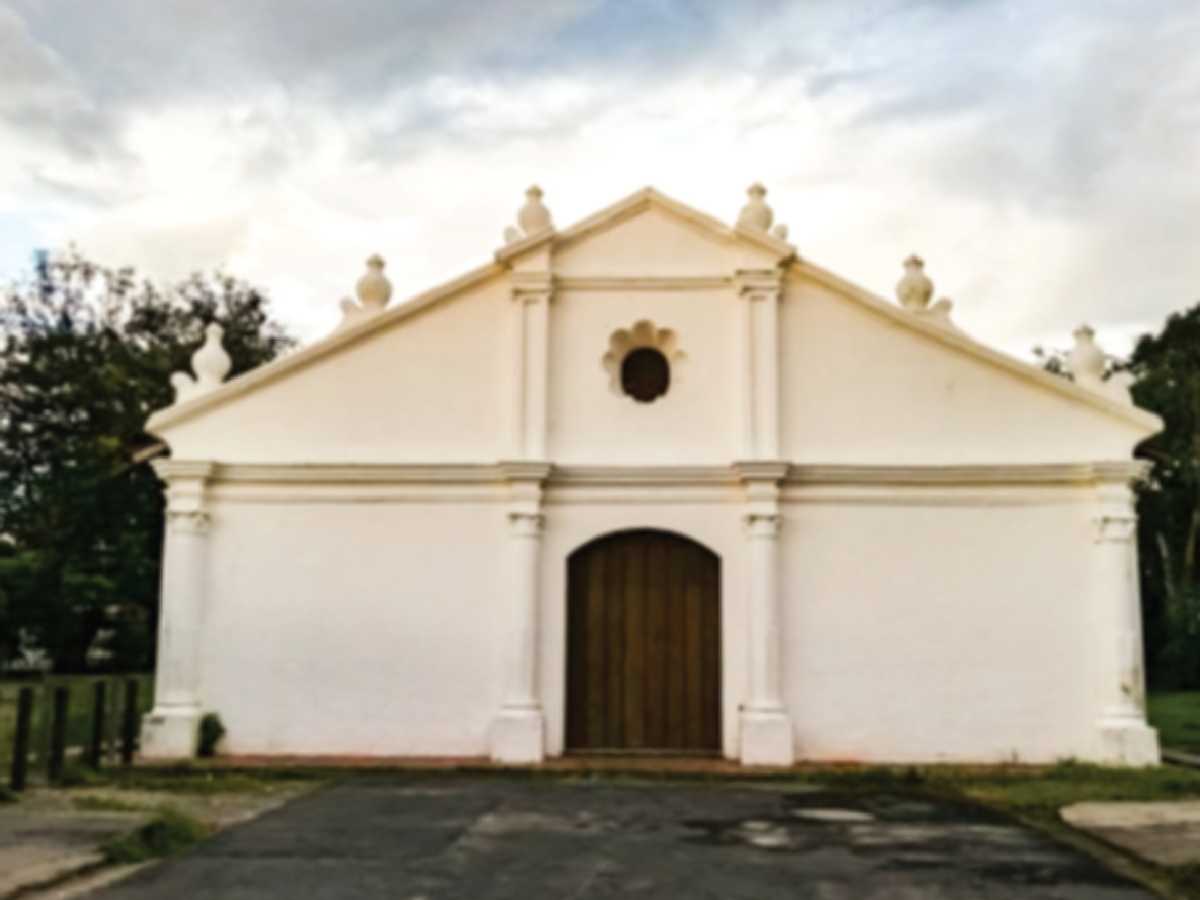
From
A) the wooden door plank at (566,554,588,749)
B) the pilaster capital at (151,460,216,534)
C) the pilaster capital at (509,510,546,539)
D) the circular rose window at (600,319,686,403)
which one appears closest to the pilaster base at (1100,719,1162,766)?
the wooden door plank at (566,554,588,749)

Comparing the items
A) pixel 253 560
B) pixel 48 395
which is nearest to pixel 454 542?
pixel 253 560

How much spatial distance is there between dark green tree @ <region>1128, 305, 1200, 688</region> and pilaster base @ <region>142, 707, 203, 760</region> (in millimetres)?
Answer: 24674

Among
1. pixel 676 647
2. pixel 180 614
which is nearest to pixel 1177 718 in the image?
pixel 676 647

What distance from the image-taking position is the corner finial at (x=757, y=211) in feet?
47.7

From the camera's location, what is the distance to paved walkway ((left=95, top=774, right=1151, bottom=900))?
7.36 m

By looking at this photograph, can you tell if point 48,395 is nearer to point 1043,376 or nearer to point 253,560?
point 253,560

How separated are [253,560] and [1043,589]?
27.0 ft

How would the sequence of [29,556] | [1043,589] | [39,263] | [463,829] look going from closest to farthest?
[463,829]
[1043,589]
[29,556]
[39,263]

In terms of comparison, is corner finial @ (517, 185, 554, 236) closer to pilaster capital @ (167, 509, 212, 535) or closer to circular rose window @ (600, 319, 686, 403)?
circular rose window @ (600, 319, 686, 403)

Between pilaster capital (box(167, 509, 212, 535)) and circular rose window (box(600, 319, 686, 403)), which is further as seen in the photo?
circular rose window (box(600, 319, 686, 403))

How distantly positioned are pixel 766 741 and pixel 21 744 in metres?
6.87

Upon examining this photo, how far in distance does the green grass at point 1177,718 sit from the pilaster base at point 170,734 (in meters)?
11.1

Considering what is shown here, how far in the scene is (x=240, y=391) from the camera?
47.2 ft

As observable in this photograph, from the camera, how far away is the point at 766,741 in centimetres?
1338
